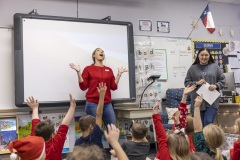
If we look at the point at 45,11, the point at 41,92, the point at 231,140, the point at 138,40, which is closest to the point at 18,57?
the point at 41,92

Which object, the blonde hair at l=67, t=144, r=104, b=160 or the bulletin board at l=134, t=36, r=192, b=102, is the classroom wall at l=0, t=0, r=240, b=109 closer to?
the bulletin board at l=134, t=36, r=192, b=102

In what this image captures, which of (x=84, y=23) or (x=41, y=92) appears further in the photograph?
(x=84, y=23)

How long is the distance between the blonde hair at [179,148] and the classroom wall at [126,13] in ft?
9.82

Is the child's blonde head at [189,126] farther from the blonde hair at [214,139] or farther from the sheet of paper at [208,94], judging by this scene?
the sheet of paper at [208,94]

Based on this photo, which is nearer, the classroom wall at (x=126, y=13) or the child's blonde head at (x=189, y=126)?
the child's blonde head at (x=189, y=126)

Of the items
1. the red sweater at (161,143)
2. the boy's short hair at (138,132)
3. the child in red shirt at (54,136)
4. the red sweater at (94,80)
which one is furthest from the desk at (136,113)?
the red sweater at (161,143)

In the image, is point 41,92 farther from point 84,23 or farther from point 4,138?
point 84,23

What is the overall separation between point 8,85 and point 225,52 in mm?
4298

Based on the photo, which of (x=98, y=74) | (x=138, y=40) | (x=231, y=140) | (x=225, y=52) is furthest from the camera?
(x=225, y=52)

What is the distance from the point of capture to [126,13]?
5.18m

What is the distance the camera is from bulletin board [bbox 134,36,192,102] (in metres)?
5.12

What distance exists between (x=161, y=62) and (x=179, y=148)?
3.71m

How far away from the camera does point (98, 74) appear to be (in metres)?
4.12

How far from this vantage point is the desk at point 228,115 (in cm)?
461
